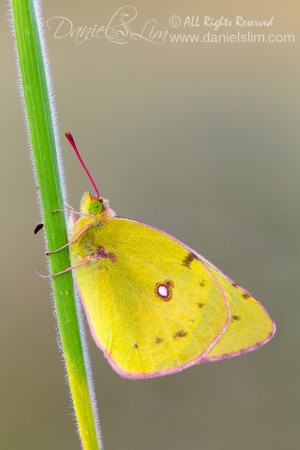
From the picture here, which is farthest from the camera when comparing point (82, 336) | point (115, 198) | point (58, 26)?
point (115, 198)

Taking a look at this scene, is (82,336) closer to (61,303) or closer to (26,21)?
(61,303)

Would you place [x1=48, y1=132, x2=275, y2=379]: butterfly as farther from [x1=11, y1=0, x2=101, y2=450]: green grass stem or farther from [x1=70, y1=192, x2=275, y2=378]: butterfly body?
[x1=11, y1=0, x2=101, y2=450]: green grass stem

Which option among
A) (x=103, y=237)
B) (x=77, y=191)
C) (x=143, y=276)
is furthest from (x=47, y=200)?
(x=77, y=191)

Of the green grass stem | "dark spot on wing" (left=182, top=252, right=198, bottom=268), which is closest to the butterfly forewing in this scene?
"dark spot on wing" (left=182, top=252, right=198, bottom=268)

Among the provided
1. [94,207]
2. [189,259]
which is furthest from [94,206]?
[189,259]

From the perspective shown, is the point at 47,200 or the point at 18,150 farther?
the point at 18,150

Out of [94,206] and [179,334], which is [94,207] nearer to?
[94,206]

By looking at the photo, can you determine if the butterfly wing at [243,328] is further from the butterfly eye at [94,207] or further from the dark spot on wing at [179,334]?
the butterfly eye at [94,207]
